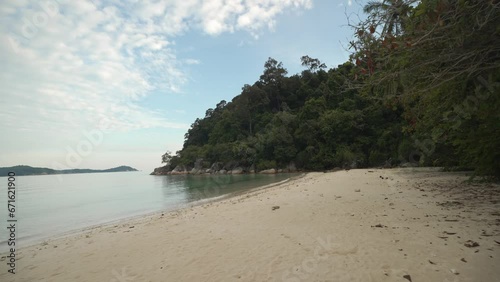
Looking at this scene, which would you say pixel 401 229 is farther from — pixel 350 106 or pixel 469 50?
pixel 350 106

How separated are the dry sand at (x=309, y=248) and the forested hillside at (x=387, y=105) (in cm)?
255

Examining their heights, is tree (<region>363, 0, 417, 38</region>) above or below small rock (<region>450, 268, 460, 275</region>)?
above

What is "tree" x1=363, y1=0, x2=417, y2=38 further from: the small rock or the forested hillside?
the small rock

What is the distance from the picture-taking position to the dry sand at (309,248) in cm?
374

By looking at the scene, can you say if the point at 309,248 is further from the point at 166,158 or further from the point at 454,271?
the point at 166,158

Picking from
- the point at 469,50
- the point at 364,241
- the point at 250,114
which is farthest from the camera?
the point at 250,114

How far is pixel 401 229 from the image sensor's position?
5.25m

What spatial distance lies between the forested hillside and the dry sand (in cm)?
255

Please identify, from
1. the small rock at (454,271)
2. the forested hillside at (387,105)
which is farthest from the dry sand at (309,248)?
the forested hillside at (387,105)

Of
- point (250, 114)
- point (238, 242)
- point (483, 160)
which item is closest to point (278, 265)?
point (238, 242)

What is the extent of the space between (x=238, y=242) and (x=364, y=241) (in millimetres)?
2448

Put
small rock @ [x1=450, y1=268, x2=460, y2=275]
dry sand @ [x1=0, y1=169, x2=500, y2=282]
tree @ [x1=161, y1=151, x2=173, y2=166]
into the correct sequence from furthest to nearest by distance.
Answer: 1. tree @ [x1=161, y1=151, x2=173, y2=166]
2. dry sand @ [x1=0, y1=169, x2=500, y2=282]
3. small rock @ [x1=450, y1=268, x2=460, y2=275]

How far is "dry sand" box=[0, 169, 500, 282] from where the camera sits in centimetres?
374

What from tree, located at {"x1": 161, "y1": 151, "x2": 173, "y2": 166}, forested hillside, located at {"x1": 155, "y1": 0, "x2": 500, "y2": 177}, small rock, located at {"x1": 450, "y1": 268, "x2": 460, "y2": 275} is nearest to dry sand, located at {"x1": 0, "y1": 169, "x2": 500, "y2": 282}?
small rock, located at {"x1": 450, "y1": 268, "x2": 460, "y2": 275}
